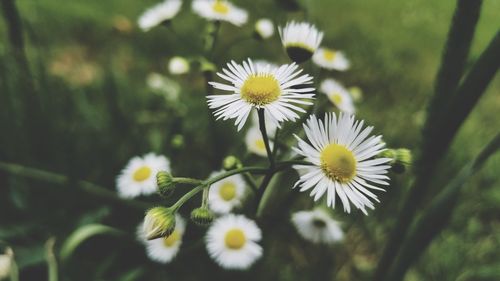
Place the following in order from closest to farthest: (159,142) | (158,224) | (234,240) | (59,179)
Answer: (158,224) → (234,240) → (59,179) → (159,142)

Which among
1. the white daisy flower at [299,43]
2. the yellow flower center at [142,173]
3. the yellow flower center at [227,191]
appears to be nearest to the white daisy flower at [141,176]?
the yellow flower center at [142,173]

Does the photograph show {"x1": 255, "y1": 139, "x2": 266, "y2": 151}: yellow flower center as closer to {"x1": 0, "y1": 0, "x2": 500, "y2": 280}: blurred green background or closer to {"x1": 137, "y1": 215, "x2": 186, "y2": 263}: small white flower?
{"x1": 0, "y1": 0, "x2": 500, "y2": 280}: blurred green background

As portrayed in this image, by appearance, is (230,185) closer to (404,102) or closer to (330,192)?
(330,192)

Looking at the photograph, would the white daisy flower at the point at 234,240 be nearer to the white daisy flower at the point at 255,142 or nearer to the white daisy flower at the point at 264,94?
the white daisy flower at the point at 255,142

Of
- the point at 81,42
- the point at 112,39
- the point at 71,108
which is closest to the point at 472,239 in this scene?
the point at 71,108

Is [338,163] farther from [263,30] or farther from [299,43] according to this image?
[263,30]

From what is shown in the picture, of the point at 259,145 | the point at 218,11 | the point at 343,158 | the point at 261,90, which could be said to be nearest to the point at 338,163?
the point at 343,158
